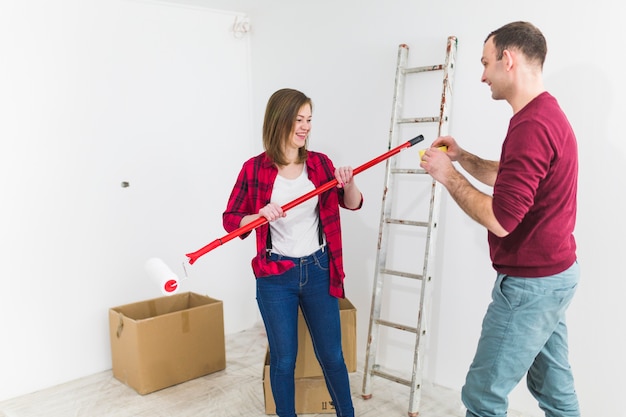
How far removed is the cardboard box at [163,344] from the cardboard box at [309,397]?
0.58 meters

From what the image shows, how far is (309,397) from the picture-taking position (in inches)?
104

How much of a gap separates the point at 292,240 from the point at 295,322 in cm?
34

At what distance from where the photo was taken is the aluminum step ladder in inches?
104

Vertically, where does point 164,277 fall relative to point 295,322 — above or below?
above

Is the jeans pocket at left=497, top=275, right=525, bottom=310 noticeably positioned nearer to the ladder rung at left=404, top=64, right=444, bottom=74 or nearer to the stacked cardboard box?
the stacked cardboard box

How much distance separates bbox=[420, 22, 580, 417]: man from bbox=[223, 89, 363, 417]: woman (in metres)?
0.64

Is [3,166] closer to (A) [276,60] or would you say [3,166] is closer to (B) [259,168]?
(B) [259,168]

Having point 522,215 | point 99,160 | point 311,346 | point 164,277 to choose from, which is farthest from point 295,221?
point 99,160

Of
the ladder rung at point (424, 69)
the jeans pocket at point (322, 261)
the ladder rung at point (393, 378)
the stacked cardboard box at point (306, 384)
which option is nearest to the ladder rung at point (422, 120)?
the ladder rung at point (424, 69)

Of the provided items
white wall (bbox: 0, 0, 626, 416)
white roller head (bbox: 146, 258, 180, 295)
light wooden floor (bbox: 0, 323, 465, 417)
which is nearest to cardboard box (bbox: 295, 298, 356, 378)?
light wooden floor (bbox: 0, 323, 465, 417)

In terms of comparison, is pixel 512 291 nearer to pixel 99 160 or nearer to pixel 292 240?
pixel 292 240

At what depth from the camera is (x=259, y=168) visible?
7.47 ft

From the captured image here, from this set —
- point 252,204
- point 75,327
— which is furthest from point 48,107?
point 252,204

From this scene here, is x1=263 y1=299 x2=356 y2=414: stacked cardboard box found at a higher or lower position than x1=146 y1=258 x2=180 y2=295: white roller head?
lower
